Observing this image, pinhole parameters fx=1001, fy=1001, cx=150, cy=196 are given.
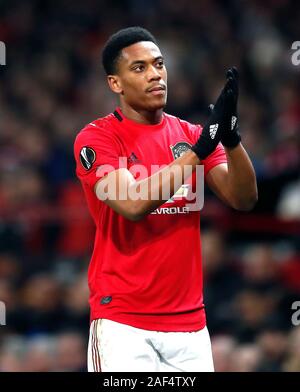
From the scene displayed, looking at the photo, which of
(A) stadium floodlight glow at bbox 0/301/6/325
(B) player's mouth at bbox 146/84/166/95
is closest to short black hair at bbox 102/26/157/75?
(B) player's mouth at bbox 146/84/166/95

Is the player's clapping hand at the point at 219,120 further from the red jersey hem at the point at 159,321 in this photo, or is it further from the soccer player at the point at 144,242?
the red jersey hem at the point at 159,321

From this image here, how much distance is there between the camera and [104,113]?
29.9ft

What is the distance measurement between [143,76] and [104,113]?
16.4 ft

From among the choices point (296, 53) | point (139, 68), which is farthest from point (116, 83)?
point (296, 53)

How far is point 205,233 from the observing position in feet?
22.2

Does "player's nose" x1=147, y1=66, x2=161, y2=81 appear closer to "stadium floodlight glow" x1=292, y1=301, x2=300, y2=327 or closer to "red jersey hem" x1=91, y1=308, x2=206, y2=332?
"red jersey hem" x1=91, y1=308, x2=206, y2=332

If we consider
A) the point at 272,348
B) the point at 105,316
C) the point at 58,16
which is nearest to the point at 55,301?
the point at 272,348

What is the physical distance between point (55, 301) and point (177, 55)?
135 inches

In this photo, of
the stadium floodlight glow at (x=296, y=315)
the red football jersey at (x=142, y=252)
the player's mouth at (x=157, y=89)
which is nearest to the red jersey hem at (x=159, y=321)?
the red football jersey at (x=142, y=252)

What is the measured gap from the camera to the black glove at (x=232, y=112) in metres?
3.80

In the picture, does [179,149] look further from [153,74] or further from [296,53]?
[296,53]

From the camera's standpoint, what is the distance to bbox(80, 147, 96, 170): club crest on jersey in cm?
412

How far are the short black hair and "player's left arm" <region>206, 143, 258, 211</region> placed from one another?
0.62 m

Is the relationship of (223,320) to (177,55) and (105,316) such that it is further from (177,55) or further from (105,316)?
(177,55)
